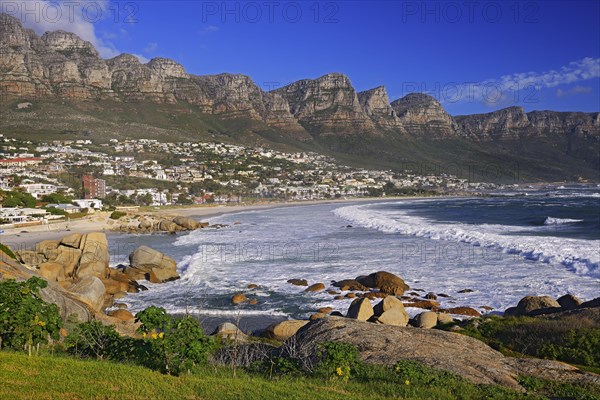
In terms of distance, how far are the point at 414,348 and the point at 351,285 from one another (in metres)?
12.6

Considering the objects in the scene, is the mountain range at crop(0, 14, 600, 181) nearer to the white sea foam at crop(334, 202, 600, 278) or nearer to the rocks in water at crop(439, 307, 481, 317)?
the white sea foam at crop(334, 202, 600, 278)

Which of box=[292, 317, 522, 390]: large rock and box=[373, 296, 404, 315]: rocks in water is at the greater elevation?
box=[292, 317, 522, 390]: large rock

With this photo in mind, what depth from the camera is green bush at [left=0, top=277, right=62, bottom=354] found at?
7949mm

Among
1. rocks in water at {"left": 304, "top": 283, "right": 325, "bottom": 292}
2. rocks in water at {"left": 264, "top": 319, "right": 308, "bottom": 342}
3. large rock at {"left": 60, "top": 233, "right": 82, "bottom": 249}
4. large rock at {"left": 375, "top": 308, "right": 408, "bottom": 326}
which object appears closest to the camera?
rocks in water at {"left": 264, "top": 319, "right": 308, "bottom": 342}

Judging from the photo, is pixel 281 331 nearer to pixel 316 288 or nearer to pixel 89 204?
pixel 316 288

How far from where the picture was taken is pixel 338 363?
7875 millimetres

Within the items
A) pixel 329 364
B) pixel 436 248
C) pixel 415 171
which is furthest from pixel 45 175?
pixel 415 171

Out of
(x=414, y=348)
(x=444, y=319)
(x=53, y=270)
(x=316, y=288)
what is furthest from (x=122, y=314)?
(x=414, y=348)

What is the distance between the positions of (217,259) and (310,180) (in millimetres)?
101926

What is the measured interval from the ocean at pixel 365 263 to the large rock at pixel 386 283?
1291 mm

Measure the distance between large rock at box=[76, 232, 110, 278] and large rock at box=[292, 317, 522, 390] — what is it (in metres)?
17.2

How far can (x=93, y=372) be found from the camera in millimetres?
7145

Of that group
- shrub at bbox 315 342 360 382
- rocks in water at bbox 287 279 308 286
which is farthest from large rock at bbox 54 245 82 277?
shrub at bbox 315 342 360 382

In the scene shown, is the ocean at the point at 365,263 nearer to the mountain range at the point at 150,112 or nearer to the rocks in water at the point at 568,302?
the rocks in water at the point at 568,302
